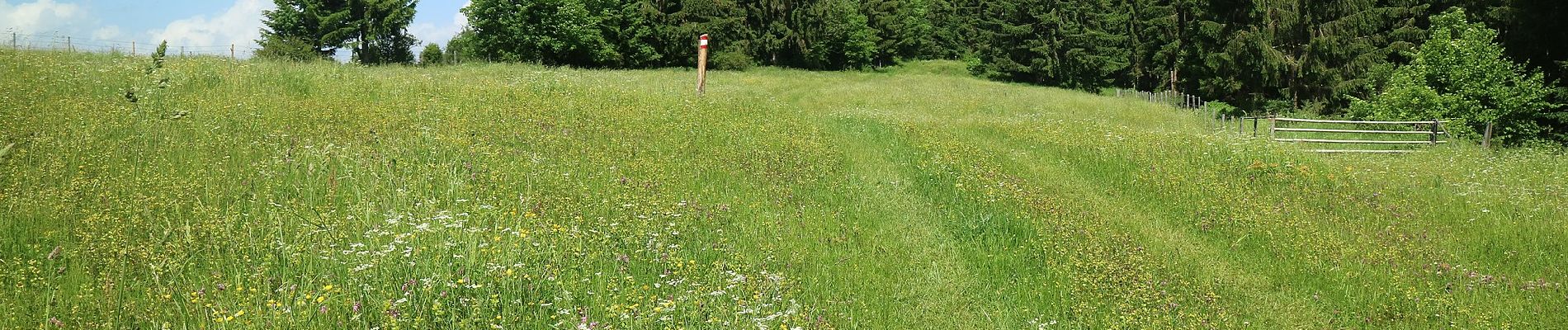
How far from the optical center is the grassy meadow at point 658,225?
4285mm

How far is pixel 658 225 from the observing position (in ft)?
20.1

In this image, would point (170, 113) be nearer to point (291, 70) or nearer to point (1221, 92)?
point (291, 70)

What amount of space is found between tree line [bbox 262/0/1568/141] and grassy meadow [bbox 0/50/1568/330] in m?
11.1

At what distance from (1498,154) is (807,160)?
52.8 ft

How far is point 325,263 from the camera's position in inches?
177

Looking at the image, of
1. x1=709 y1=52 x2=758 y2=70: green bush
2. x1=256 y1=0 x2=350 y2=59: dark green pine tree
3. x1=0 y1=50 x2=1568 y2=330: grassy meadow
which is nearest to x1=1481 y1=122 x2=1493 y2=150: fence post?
x1=0 y1=50 x2=1568 y2=330: grassy meadow

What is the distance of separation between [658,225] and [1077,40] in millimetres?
59504

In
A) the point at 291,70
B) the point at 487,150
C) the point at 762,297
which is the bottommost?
the point at 762,297

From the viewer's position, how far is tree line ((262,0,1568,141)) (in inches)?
872

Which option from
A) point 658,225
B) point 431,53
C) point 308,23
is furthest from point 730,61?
point 658,225

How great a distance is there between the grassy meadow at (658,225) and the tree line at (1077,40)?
11.1 metres

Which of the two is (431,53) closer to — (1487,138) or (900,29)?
(900,29)

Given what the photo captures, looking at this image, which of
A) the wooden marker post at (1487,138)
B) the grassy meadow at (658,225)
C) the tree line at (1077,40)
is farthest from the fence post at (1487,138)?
the grassy meadow at (658,225)

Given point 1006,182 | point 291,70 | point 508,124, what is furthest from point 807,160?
point 291,70
